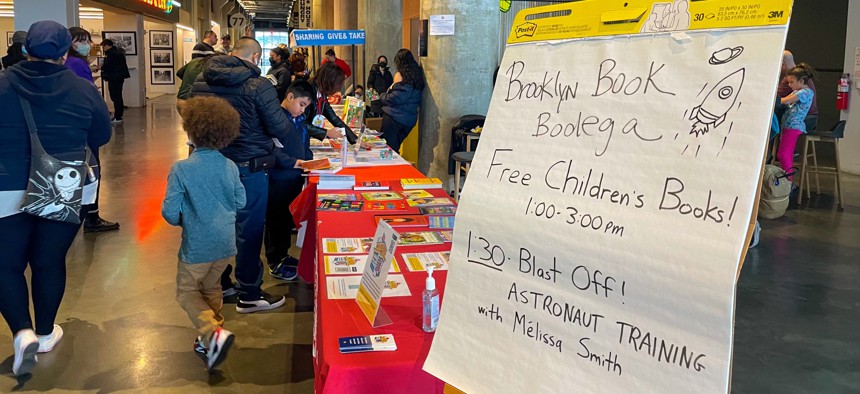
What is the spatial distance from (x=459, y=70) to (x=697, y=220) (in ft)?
18.7

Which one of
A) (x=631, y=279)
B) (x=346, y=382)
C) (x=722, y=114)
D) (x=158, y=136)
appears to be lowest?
(x=158, y=136)

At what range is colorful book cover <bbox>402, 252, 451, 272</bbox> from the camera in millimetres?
2396

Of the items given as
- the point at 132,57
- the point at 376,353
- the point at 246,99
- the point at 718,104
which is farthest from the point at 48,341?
the point at 132,57

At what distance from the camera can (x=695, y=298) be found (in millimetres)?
970

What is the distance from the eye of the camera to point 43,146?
2924 millimetres

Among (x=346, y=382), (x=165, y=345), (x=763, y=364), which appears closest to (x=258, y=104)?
(x=165, y=345)

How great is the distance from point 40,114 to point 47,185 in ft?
1.00

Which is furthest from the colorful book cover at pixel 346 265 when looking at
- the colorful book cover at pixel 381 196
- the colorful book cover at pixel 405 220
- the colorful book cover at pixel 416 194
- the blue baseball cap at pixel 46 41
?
the blue baseball cap at pixel 46 41

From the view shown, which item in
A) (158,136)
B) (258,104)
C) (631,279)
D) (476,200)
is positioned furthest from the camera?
(158,136)

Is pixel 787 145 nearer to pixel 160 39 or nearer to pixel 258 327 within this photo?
pixel 258 327

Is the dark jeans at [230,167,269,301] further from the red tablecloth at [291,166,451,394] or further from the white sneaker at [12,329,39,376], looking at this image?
the red tablecloth at [291,166,451,394]

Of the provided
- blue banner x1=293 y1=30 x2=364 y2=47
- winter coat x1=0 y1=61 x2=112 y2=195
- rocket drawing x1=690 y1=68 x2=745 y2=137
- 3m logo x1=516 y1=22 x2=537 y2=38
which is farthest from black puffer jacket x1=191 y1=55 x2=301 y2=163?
blue banner x1=293 y1=30 x2=364 y2=47

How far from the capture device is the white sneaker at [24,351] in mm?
3029

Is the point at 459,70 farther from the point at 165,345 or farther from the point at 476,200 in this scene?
the point at 476,200
